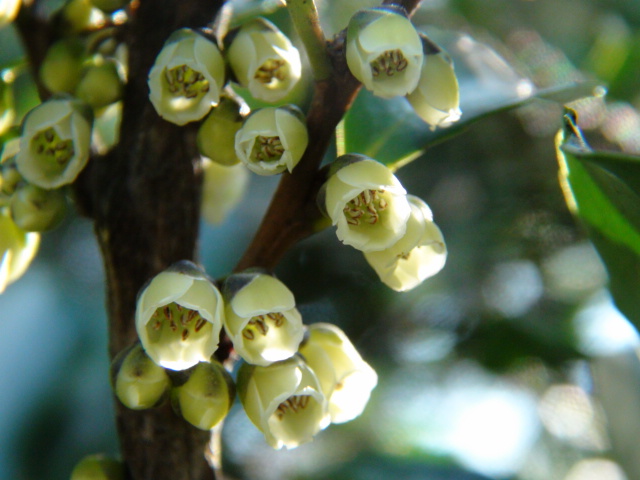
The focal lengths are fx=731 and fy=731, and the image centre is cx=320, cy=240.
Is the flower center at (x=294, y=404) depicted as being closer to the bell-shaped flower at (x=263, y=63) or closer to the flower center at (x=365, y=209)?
the flower center at (x=365, y=209)

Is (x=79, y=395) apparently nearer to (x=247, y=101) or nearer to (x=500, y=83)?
(x=247, y=101)

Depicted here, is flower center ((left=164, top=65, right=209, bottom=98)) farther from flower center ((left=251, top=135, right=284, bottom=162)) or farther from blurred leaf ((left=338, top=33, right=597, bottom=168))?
blurred leaf ((left=338, top=33, right=597, bottom=168))

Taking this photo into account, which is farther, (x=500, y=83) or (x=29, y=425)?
(x=29, y=425)

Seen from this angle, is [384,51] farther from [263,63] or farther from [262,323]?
[262,323]

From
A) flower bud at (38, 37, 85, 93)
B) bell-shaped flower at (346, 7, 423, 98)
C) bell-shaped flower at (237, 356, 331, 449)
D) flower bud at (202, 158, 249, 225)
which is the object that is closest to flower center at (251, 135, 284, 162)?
bell-shaped flower at (346, 7, 423, 98)

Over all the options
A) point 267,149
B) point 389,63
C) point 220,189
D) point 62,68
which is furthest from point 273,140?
point 220,189

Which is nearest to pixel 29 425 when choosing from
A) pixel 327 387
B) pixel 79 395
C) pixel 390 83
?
pixel 79 395

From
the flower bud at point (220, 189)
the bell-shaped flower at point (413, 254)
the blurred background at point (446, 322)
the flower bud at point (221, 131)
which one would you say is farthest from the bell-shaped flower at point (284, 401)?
the blurred background at point (446, 322)
